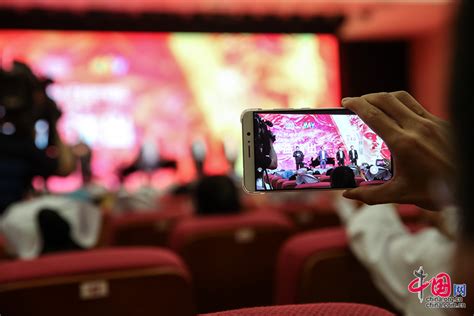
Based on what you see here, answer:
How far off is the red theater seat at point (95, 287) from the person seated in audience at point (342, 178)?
45cm

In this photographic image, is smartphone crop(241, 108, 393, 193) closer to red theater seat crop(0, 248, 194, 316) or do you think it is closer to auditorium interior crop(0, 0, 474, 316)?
auditorium interior crop(0, 0, 474, 316)

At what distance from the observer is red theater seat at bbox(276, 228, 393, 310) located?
1.15 metres

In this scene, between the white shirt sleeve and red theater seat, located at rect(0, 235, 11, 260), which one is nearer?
the white shirt sleeve

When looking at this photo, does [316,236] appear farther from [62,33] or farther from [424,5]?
[424,5]

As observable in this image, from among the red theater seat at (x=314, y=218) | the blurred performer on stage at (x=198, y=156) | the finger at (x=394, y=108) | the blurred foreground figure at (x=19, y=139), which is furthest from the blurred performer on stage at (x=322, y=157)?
the blurred performer on stage at (x=198, y=156)

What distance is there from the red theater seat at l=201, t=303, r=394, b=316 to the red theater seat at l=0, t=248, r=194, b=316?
1.12 ft

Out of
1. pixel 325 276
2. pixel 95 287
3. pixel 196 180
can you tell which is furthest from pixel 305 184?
pixel 196 180

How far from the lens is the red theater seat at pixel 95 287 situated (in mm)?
871

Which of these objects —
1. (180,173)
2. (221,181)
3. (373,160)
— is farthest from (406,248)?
(180,173)

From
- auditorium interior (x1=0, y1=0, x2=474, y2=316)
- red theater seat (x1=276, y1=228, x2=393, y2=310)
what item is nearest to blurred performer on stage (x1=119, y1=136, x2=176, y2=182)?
auditorium interior (x1=0, y1=0, x2=474, y2=316)

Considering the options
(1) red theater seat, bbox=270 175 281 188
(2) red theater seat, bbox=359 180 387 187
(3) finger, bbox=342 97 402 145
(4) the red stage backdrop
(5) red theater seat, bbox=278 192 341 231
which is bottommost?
(5) red theater seat, bbox=278 192 341 231

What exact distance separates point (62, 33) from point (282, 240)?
5.84m

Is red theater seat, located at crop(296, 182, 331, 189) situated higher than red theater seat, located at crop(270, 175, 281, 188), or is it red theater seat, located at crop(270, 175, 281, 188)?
red theater seat, located at crop(270, 175, 281, 188)

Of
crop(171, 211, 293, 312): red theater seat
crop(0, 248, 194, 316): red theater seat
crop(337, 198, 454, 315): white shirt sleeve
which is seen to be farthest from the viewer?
crop(171, 211, 293, 312): red theater seat
